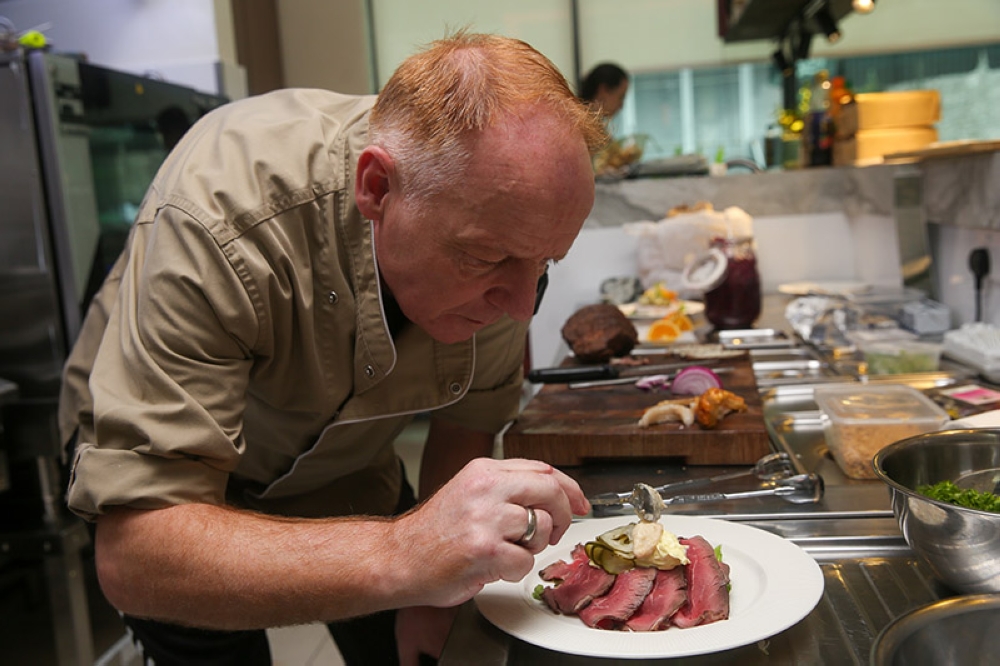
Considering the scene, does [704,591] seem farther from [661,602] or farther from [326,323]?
[326,323]

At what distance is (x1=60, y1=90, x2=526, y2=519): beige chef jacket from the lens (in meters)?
0.92

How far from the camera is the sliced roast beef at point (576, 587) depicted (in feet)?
2.75

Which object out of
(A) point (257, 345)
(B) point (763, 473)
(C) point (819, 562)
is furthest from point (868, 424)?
(A) point (257, 345)

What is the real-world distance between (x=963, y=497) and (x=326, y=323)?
0.76 m

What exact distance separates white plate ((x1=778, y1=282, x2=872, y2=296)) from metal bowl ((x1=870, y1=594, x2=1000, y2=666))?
1859mm

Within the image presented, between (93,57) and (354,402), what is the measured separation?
3.49 meters

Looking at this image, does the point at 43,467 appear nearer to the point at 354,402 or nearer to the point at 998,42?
the point at 354,402

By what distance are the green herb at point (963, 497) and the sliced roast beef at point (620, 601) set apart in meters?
0.30

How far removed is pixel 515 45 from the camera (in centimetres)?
101

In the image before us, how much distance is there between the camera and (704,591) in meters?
0.83

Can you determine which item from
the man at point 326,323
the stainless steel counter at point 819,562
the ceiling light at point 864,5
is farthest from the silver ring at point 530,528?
the ceiling light at point 864,5

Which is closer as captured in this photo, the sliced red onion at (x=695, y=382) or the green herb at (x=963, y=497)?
the green herb at (x=963, y=497)

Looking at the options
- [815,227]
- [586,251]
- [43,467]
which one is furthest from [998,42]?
[43,467]

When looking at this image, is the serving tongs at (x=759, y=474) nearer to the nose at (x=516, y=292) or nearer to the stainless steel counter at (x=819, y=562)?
the stainless steel counter at (x=819, y=562)
